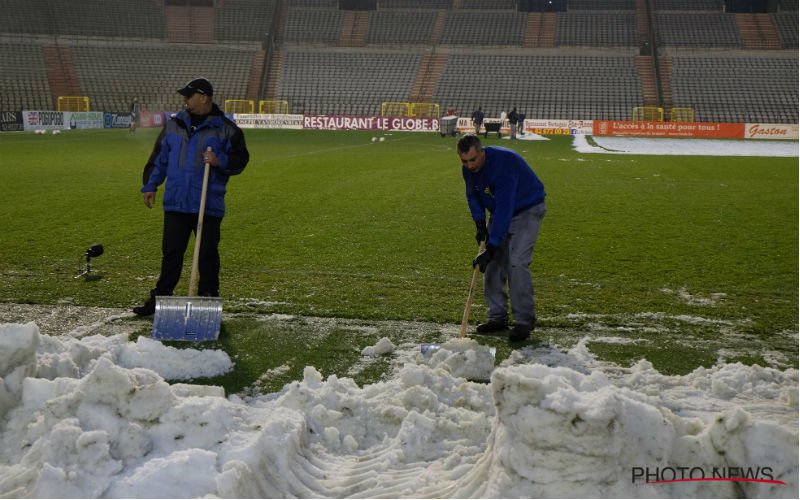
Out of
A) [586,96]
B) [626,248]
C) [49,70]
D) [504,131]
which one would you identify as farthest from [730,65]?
[626,248]

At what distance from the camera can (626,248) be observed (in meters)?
9.80

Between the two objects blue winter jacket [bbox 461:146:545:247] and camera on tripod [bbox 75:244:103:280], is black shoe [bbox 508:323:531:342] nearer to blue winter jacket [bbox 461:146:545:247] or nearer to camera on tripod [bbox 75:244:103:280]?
blue winter jacket [bbox 461:146:545:247]

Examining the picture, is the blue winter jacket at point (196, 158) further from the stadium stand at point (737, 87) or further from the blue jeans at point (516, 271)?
the stadium stand at point (737, 87)

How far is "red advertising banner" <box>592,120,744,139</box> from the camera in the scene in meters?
40.7

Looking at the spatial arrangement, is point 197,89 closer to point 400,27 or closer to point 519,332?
point 519,332

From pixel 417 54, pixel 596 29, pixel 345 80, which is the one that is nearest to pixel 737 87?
pixel 596 29

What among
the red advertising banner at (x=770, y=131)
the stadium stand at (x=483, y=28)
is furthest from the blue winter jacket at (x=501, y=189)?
the stadium stand at (x=483, y=28)

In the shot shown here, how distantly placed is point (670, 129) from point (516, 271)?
3743cm

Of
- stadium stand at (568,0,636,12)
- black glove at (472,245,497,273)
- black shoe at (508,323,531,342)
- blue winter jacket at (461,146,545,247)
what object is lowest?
black shoe at (508,323,531,342)

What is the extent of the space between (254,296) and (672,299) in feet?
11.7

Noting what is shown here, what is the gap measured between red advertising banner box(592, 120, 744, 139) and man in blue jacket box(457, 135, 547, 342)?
119 ft

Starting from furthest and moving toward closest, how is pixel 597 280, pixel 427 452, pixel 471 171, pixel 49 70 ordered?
pixel 49 70 < pixel 597 280 < pixel 471 171 < pixel 427 452

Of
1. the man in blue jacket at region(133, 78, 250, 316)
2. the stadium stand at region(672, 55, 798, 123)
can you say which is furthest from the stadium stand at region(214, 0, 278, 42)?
the man in blue jacket at region(133, 78, 250, 316)

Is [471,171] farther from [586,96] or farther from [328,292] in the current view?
[586,96]
